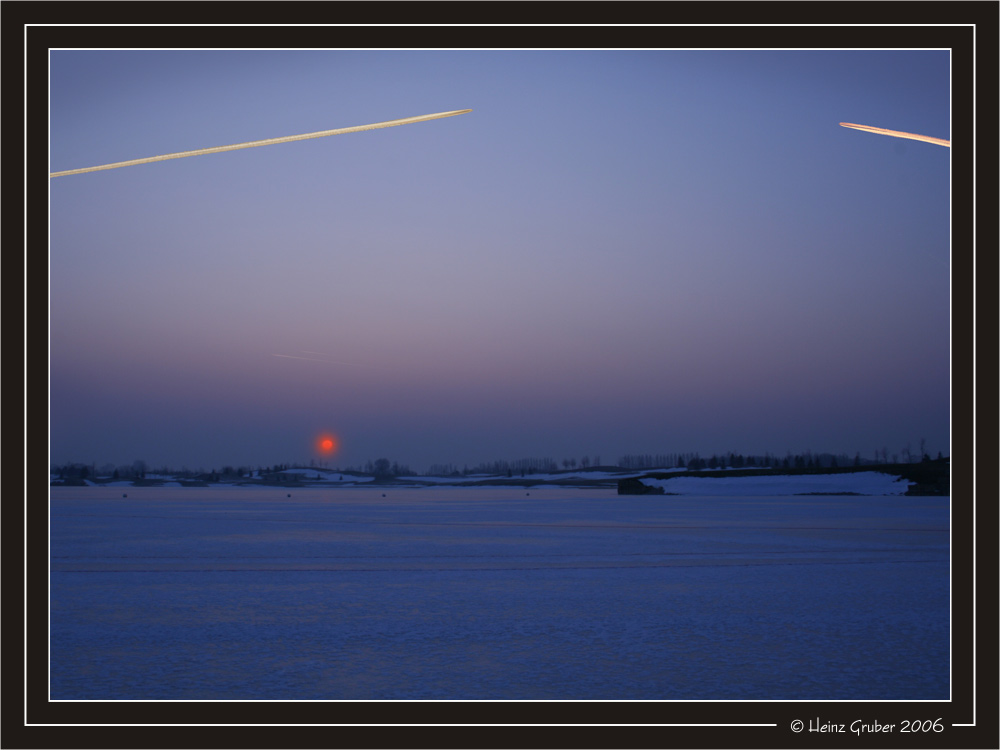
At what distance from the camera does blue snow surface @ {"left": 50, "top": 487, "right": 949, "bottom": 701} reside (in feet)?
20.1

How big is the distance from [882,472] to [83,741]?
61.7 m

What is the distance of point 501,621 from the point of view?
8.41 metres

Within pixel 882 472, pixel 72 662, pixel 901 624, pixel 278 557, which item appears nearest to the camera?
pixel 72 662

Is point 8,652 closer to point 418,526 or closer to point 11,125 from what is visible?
point 11,125

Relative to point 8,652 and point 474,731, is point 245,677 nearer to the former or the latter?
point 8,652

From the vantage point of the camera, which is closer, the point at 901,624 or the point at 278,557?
the point at 901,624

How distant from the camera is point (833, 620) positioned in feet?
27.7

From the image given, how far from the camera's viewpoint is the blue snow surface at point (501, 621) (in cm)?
611

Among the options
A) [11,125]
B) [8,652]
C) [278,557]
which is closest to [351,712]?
[8,652]

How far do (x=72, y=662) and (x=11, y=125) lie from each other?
4.43 metres

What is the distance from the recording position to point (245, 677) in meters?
6.27

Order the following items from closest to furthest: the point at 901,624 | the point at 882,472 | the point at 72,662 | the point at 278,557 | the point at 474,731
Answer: the point at 474,731
the point at 72,662
the point at 901,624
the point at 278,557
the point at 882,472

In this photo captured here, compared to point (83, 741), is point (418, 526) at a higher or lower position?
lower

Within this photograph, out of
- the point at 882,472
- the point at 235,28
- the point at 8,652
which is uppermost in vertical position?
the point at 235,28
